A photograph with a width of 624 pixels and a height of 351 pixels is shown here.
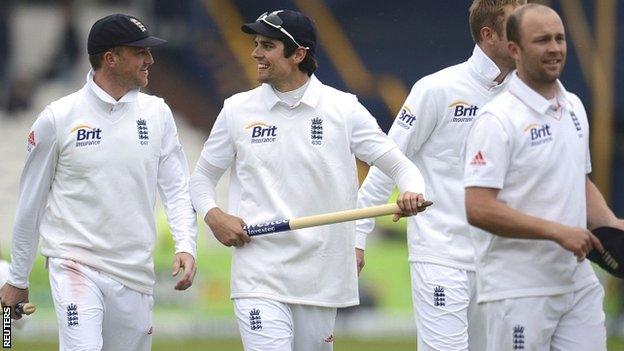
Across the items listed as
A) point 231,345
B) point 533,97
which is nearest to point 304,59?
point 533,97

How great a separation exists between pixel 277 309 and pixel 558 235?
1.89m

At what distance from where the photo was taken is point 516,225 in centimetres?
581

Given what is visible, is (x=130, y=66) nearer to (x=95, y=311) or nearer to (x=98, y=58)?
(x=98, y=58)

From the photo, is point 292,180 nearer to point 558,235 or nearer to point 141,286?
point 141,286

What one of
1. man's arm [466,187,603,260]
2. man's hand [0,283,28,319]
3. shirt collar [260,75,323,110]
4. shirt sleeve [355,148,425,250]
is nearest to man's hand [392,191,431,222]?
shirt sleeve [355,148,425,250]

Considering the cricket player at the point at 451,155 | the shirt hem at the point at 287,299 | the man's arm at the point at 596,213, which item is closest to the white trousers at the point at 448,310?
the cricket player at the point at 451,155

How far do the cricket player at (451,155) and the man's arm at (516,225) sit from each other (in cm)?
172

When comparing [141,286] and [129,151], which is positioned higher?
[129,151]

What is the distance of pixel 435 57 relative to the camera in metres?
19.6

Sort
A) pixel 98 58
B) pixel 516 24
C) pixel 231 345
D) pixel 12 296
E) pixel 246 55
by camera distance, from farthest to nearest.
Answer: pixel 246 55 → pixel 231 345 → pixel 98 58 → pixel 12 296 → pixel 516 24

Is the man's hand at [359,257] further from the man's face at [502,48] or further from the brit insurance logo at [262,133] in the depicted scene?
the man's face at [502,48]

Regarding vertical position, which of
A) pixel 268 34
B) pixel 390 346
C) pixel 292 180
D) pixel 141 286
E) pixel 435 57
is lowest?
pixel 390 346

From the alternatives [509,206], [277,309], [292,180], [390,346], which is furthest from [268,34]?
[390,346]

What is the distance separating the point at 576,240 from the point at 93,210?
8.45 feet
